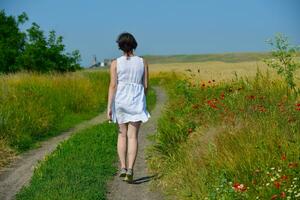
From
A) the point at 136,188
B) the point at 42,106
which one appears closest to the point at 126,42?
the point at 136,188

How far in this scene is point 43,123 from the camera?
14.9 m

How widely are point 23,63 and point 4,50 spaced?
1.80 m

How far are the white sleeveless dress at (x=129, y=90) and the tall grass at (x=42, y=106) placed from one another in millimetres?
4257

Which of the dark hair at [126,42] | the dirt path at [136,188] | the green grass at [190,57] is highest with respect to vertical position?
the dark hair at [126,42]

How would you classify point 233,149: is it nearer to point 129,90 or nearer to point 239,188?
point 239,188

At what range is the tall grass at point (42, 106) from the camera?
12.9 m

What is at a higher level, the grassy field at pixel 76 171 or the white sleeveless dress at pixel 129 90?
the white sleeveless dress at pixel 129 90

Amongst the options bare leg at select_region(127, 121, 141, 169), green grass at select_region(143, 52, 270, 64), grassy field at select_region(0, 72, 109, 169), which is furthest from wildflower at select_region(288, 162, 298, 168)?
green grass at select_region(143, 52, 270, 64)

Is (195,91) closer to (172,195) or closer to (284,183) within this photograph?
(172,195)

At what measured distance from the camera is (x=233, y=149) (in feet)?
22.6

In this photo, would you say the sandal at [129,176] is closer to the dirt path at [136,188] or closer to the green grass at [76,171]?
the dirt path at [136,188]

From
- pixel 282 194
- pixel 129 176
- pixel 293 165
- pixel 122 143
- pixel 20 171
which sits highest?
pixel 293 165

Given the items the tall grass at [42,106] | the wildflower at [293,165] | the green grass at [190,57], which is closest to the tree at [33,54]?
the tall grass at [42,106]

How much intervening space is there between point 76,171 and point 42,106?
770 cm
